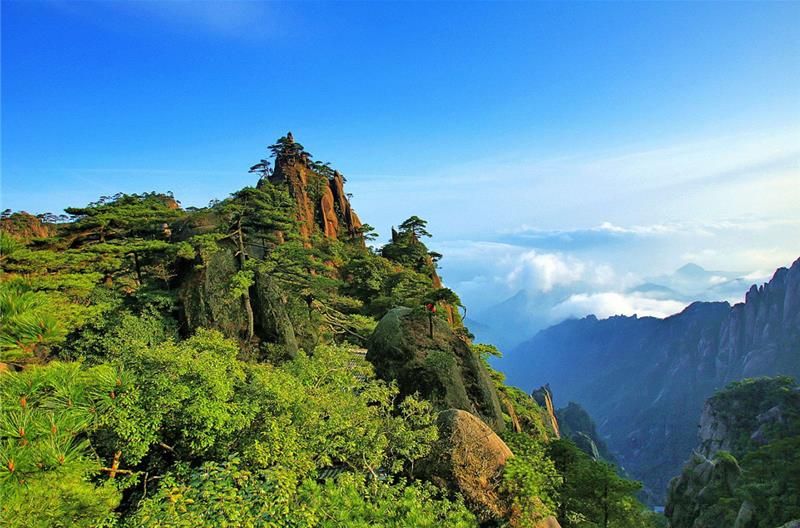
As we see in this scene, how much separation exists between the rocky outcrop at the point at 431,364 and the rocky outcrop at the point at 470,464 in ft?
14.0

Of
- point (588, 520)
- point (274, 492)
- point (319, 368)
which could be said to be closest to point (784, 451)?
→ point (588, 520)

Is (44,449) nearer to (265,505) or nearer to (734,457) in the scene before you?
(265,505)

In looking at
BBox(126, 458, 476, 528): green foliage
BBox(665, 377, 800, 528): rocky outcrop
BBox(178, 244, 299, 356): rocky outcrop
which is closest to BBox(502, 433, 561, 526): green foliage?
BBox(126, 458, 476, 528): green foliage

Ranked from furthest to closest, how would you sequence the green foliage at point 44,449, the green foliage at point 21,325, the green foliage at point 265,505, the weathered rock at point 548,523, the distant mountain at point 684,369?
the distant mountain at point 684,369, the weathered rock at point 548,523, the green foliage at point 265,505, the green foliage at point 21,325, the green foliage at point 44,449

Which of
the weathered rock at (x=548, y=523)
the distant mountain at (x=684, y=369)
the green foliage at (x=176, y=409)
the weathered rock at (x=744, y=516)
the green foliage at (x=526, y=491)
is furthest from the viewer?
the distant mountain at (x=684, y=369)

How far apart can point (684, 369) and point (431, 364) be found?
507 feet

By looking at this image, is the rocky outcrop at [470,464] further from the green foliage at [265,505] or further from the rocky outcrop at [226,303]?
the rocky outcrop at [226,303]

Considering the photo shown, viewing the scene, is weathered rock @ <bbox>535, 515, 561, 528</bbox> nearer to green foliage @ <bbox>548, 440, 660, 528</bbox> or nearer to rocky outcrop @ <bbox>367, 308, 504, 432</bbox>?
green foliage @ <bbox>548, 440, 660, 528</bbox>

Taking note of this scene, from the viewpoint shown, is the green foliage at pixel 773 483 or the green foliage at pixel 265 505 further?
the green foliage at pixel 773 483

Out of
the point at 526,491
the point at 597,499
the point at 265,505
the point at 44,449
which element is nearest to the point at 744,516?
the point at 597,499

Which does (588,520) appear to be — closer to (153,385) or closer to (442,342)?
(442,342)

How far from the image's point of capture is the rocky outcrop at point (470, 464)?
9.93 metres

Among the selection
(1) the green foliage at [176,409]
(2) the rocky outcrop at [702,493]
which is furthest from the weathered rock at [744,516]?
(1) the green foliage at [176,409]

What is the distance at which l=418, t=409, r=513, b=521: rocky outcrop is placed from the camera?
993 centimetres
